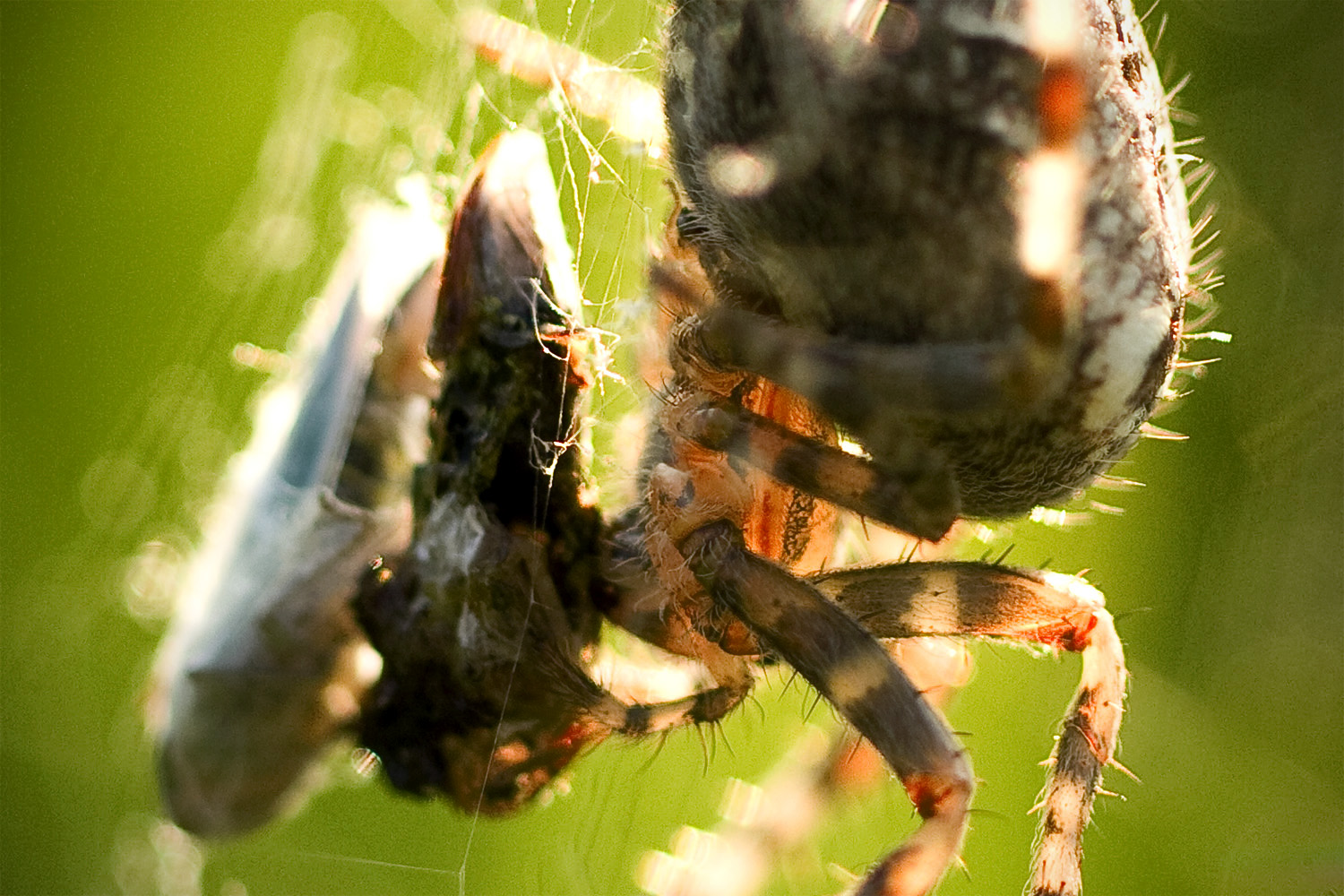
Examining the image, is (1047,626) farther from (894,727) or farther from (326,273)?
(326,273)

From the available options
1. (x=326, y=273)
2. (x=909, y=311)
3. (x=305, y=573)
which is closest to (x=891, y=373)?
(x=909, y=311)

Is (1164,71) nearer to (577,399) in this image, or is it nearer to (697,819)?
(577,399)

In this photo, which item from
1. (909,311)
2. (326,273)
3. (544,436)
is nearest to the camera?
(909,311)

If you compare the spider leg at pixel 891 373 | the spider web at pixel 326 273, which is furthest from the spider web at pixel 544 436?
the spider leg at pixel 891 373

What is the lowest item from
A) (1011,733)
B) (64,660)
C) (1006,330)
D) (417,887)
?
(64,660)

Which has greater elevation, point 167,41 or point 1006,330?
point 167,41

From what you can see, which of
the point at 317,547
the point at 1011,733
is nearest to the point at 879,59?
the point at 317,547

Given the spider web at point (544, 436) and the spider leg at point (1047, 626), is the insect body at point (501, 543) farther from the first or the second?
Answer: the spider leg at point (1047, 626)

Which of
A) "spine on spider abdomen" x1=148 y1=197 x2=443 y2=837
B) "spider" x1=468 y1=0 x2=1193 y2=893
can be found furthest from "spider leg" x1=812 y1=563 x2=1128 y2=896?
"spine on spider abdomen" x1=148 y1=197 x2=443 y2=837
